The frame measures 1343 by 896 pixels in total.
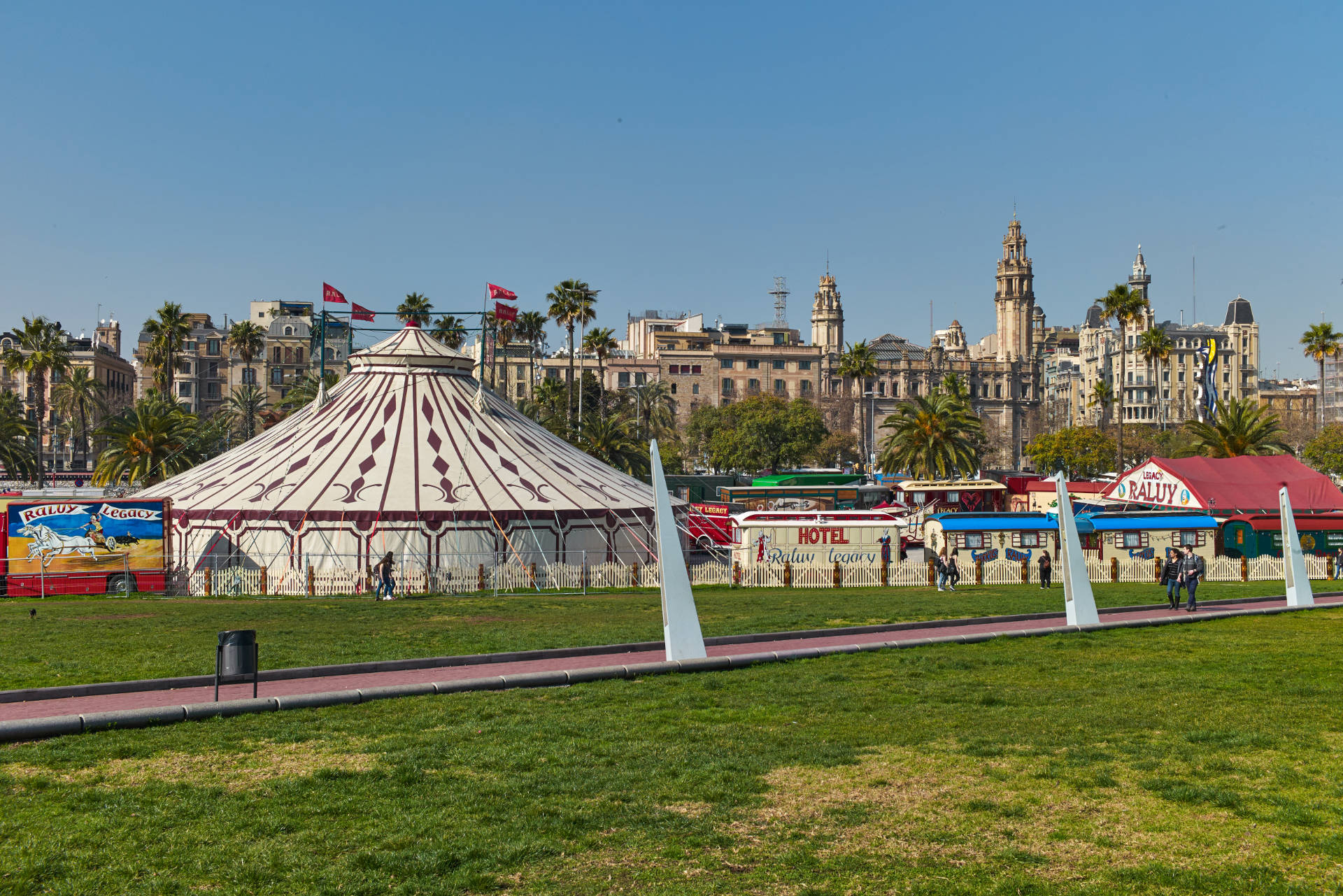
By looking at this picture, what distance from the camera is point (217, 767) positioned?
11898mm

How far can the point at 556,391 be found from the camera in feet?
292

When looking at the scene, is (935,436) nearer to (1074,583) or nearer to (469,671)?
(1074,583)

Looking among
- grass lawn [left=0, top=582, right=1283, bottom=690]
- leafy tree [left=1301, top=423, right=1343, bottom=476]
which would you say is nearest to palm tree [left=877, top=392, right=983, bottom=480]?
grass lawn [left=0, top=582, right=1283, bottom=690]

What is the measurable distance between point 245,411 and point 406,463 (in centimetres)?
5775

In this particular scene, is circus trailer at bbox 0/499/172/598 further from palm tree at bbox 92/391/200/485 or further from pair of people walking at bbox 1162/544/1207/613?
pair of people walking at bbox 1162/544/1207/613

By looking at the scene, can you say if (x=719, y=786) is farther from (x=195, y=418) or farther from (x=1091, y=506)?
(x=195, y=418)

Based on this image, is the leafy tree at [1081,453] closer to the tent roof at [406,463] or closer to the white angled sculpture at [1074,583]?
the tent roof at [406,463]

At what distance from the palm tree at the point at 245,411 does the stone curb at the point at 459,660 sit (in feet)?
235

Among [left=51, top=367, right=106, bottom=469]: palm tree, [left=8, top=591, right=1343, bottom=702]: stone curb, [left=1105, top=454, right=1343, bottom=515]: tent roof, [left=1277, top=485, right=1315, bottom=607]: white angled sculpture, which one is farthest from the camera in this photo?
[left=51, top=367, right=106, bottom=469]: palm tree

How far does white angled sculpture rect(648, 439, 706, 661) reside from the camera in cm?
1777

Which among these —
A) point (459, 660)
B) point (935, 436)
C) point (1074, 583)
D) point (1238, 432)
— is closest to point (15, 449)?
point (935, 436)

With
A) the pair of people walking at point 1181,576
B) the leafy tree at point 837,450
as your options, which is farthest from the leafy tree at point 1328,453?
the pair of people walking at point 1181,576

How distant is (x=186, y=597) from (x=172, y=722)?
1984 centimetres

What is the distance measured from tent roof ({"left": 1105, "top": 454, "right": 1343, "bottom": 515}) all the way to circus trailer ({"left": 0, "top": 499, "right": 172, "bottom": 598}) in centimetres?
4031
